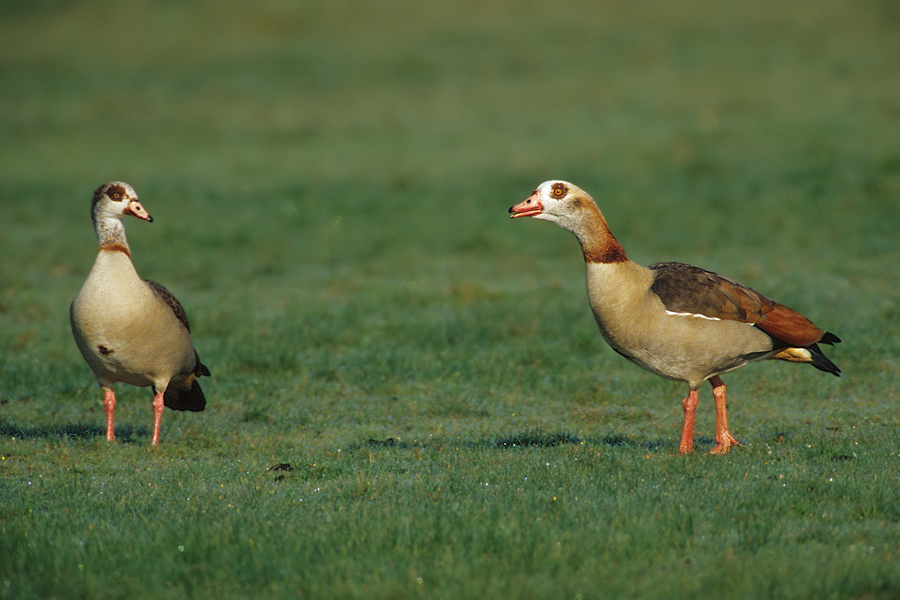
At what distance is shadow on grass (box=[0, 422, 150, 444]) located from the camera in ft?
31.2

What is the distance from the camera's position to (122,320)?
873 centimetres

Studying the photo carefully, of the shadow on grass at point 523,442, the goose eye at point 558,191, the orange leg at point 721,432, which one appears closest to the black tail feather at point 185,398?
the shadow on grass at point 523,442

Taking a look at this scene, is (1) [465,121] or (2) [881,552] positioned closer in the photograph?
(2) [881,552]

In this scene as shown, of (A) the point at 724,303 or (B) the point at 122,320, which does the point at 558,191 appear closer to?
(A) the point at 724,303

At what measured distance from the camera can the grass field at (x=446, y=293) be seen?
624 centimetres

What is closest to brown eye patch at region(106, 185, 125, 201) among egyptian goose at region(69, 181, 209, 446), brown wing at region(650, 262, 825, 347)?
egyptian goose at region(69, 181, 209, 446)

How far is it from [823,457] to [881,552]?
7.29 ft

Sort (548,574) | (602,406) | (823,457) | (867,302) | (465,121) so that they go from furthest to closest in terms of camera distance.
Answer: (465,121) < (867,302) < (602,406) < (823,457) < (548,574)

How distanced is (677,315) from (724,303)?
0.46m

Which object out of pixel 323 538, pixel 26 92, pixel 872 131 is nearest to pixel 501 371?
pixel 323 538

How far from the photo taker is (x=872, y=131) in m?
27.3

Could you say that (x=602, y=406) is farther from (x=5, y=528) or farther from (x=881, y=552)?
(x=5, y=528)

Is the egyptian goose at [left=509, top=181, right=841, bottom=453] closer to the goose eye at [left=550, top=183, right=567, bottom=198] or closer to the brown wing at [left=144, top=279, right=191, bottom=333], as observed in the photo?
the goose eye at [left=550, top=183, right=567, bottom=198]

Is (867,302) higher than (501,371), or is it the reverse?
(867,302)
